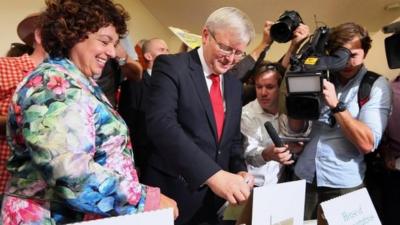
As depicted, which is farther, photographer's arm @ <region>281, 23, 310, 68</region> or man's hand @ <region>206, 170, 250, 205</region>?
photographer's arm @ <region>281, 23, 310, 68</region>

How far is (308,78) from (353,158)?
0.32m

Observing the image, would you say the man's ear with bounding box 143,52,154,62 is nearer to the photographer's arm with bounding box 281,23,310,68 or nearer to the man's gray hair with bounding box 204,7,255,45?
the photographer's arm with bounding box 281,23,310,68

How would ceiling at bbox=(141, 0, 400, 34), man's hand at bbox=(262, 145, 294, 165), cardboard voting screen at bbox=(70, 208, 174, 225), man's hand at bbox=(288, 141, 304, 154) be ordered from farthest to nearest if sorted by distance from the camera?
ceiling at bbox=(141, 0, 400, 34) → man's hand at bbox=(288, 141, 304, 154) → man's hand at bbox=(262, 145, 294, 165) → cardboard voting screen at bbox=(70, 208, 174, 225)

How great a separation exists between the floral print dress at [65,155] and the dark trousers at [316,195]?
0.69m

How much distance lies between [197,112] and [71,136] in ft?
1.51

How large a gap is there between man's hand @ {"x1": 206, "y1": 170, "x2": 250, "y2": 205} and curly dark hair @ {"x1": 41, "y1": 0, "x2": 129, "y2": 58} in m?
0.41

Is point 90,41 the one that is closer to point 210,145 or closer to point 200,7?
point 210,145

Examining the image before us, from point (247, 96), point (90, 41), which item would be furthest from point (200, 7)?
point (90, 41)

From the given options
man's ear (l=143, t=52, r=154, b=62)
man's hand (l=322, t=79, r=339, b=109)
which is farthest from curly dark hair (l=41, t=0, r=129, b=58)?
man's ear (l=143, t=52, r=154, b=62)

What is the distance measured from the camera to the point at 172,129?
1.01 metres

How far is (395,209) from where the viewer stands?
1.53m

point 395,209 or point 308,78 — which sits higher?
point 308,78

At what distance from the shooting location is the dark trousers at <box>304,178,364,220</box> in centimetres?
131

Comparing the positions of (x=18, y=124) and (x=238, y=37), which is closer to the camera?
(x=18, y=124)
